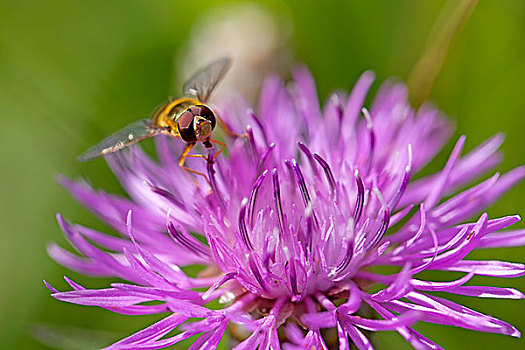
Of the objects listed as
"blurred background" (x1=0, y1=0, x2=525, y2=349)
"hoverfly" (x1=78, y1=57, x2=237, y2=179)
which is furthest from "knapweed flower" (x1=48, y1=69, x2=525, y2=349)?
"blurred background" (x1=0, y1=0, x2=525, y2=349)

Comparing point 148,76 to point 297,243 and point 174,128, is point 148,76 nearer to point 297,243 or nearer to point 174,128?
point 174,128

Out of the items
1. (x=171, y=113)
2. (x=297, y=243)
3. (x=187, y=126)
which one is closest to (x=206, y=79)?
(x=171, y=113)

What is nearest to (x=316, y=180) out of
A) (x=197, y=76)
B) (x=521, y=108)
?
(x=197, y=76)

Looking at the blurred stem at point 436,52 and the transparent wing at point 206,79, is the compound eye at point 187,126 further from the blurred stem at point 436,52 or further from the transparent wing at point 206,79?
the blurred stem at point 436,52

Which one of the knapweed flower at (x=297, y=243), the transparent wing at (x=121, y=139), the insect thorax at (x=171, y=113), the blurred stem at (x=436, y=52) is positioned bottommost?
the knapweed flower at (x=297, y=243)

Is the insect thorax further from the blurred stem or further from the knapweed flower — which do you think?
the blurred stem

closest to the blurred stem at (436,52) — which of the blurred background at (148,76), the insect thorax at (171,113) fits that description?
the blurred background at (148,76)
